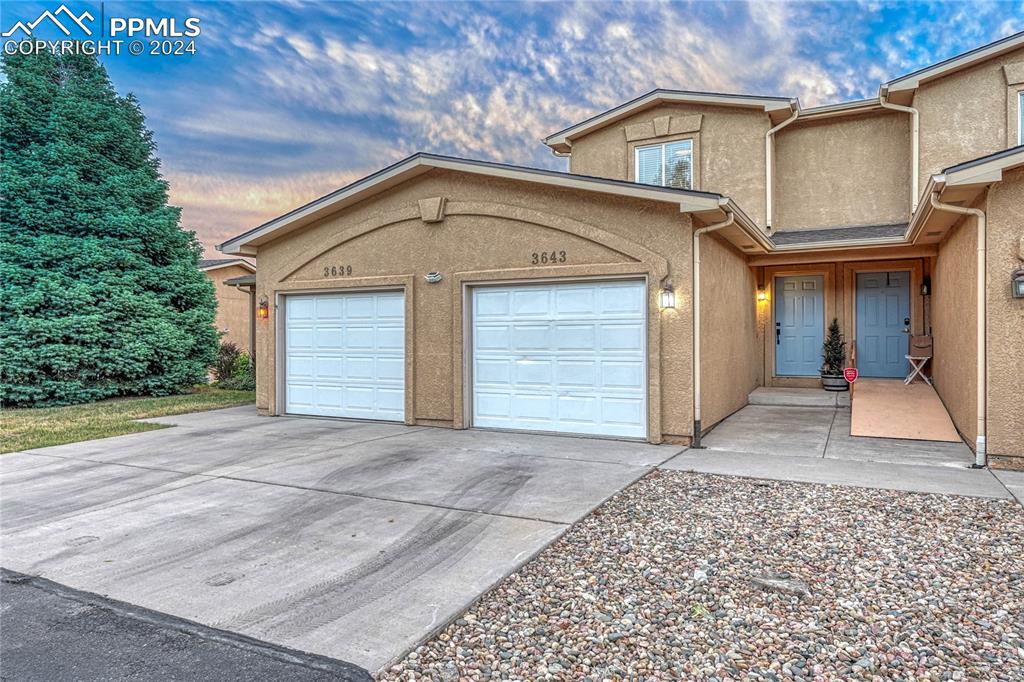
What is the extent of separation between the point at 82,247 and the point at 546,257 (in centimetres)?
1103

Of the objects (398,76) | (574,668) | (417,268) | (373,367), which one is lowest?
(574,668)

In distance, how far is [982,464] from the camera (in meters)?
6.15

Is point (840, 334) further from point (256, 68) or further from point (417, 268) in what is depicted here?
point (256, 68)

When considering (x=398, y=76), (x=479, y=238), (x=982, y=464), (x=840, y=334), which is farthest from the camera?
(x=398, y=76)

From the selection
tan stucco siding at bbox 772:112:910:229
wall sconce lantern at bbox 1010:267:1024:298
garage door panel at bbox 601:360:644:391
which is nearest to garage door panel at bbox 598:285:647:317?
garage door panel at bbox 601:360:644:391

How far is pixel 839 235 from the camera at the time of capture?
10688mm

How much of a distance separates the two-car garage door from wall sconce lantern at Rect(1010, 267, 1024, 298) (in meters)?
Answer: 3.67

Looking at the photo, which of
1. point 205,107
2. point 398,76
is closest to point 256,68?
point 205,107

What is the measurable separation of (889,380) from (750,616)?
32.2 feet

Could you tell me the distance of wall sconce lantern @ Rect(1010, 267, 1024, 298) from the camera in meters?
5.74

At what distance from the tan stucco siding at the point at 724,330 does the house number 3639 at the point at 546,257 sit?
181cm

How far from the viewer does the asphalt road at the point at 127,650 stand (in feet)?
8.41

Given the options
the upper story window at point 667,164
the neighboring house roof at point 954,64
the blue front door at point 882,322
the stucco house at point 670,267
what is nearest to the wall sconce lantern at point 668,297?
the stucco house at point 670,267

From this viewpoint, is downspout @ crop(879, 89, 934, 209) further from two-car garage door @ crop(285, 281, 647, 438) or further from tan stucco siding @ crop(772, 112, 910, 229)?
two-car garage door @ crop(285, 281, 647, 438)
